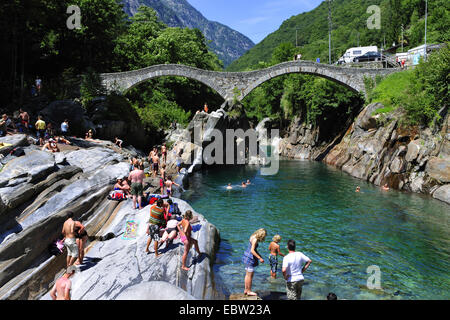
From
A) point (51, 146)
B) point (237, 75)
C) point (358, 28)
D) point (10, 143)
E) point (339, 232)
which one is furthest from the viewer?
point (358, 28)

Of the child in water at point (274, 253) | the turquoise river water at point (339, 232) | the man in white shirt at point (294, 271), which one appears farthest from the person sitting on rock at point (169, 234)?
the man in white shirt at point (294, 271)

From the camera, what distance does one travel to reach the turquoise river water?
9031 millimetres

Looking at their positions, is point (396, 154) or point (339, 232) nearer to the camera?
point (339, 232)

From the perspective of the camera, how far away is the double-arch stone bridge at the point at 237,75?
115 ft

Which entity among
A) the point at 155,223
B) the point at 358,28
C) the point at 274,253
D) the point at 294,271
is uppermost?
the point at 358,28

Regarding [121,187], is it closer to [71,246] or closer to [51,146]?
[71,246]

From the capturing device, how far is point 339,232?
13227 mm

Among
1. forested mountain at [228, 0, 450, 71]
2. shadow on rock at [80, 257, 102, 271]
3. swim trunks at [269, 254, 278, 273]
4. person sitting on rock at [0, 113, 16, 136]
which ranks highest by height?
forested mountain at [228, 0, 450, 71]

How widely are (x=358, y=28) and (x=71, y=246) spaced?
313 ft

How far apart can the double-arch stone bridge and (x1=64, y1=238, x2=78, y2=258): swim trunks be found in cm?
2806

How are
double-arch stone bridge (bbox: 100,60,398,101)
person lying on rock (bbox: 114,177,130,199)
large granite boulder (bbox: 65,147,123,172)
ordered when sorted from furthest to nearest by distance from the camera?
double-arch stone bridge (bbox: 100,60,398,101)
large granite boulder (bbox: 65,147,123,172)
person lying on rock (bbox: 114,177,130,199)

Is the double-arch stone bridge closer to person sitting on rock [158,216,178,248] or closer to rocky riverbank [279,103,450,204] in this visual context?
rocky riverbank [279,103,450,204]

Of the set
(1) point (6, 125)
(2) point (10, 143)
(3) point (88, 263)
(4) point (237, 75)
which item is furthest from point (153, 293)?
(4) point (237, 75)

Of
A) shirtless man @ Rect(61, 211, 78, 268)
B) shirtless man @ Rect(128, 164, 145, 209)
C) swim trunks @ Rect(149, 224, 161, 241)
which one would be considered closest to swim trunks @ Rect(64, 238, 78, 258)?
shirtless man @ Rect(61, 211, 78, 268)
